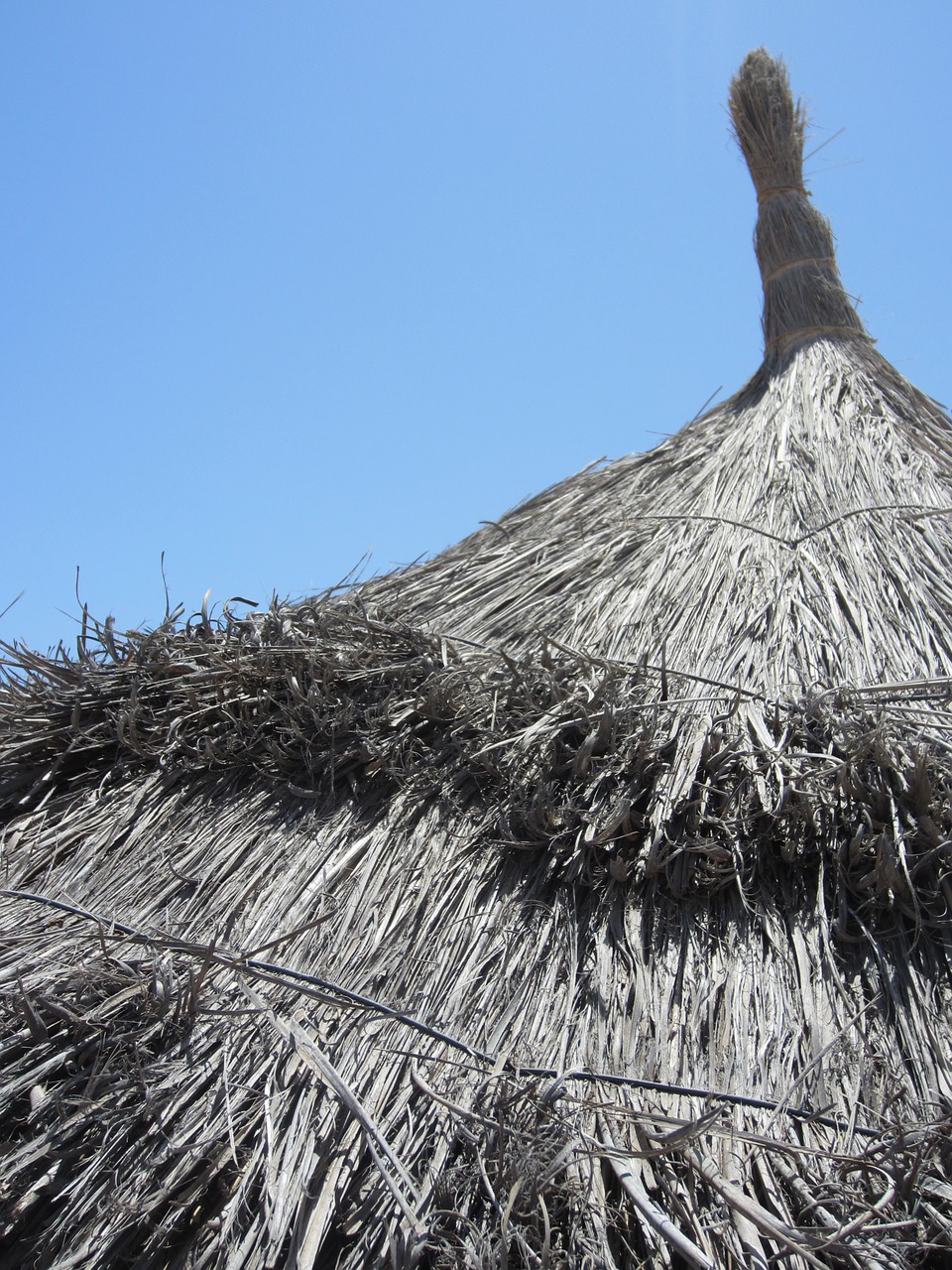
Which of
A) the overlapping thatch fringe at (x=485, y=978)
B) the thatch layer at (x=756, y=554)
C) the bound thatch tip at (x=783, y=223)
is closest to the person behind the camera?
the overlapping thatch fringe at (x=485, y=978)

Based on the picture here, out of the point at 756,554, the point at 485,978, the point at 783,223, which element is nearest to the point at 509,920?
the point at 485,978

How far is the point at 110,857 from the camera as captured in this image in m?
2.13

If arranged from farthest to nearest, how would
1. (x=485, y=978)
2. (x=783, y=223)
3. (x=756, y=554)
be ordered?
(x=783, y=223)
(x=756, y=554)
(x=485, y=978)

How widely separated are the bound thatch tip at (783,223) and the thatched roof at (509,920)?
1354mm

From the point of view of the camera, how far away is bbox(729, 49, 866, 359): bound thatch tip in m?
3.81

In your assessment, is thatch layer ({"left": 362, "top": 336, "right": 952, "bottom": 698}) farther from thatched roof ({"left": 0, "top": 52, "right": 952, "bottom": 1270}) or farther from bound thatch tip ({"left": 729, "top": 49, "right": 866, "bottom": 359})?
bound thatch tip ({"left": 729, "top": 49, "right": 866, "bottom": 359})

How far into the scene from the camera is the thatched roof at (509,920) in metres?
1.38

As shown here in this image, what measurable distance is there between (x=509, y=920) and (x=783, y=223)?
3126 mm

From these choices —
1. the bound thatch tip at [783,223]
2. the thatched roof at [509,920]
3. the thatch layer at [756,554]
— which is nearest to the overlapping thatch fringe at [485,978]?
the thatched roof at [509,920]

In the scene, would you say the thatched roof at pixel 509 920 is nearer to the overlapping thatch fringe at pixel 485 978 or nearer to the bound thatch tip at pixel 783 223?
the overlapping thatch fringe at pixel 485 978

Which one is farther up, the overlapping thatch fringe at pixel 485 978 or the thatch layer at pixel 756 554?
the thatch layer at pixel 756 554

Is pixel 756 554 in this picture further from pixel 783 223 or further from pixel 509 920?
pixel 783 223

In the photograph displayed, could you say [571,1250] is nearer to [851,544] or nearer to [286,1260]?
[286,1260]

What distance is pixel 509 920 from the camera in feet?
5.95
